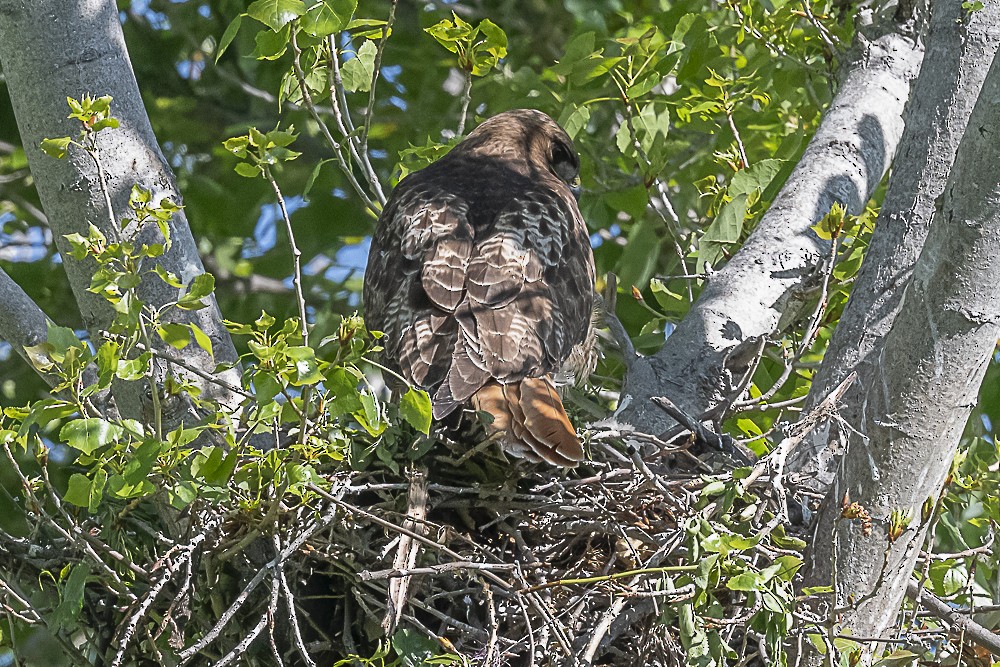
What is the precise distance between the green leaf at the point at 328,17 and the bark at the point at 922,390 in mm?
1662

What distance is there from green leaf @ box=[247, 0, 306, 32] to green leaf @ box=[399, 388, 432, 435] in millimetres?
1246

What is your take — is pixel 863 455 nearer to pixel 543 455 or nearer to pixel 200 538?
pixel 543 455

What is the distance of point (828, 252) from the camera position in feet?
14.0

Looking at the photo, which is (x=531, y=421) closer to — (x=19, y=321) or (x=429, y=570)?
(x=429, y=570)

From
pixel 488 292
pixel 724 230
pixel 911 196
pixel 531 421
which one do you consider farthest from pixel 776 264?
pixel 531 421

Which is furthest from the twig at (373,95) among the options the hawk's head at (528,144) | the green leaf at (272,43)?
the hawk's head at (528,144)

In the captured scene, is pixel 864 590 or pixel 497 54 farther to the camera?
pixel 497 54

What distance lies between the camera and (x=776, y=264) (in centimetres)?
427

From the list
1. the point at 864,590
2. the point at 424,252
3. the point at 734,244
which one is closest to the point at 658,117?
the point at 734,244

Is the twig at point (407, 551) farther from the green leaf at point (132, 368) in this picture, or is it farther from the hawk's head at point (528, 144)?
the hawk's head at point (528, 144)

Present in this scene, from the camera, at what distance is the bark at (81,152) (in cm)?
371

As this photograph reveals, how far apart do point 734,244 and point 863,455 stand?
1.36 meters

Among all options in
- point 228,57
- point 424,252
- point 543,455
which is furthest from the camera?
point 228,57

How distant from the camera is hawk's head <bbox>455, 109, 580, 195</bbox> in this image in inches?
201
